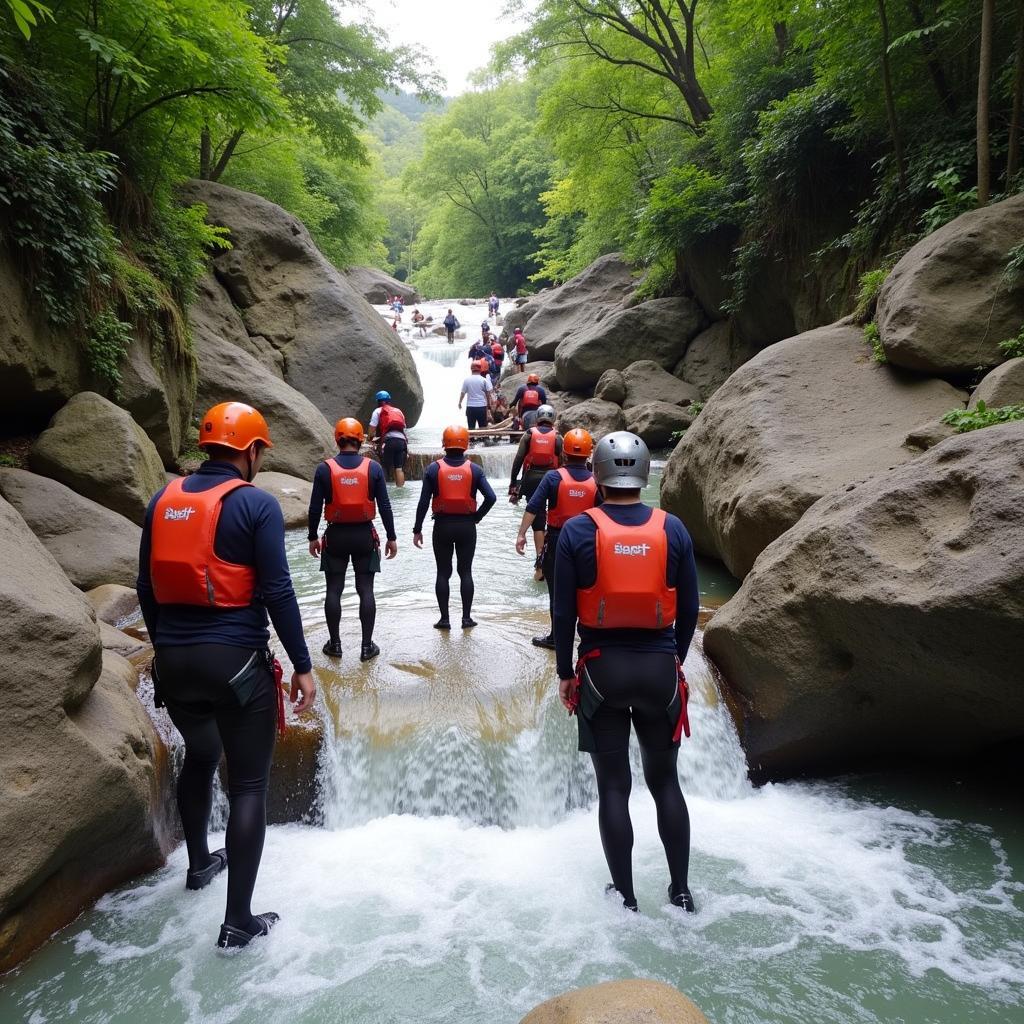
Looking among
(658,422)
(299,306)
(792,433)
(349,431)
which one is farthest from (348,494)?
(299,306)

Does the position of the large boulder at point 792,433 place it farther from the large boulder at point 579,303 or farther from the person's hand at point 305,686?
the large boulder at point 579,303

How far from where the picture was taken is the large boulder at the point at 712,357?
19328 millimetres

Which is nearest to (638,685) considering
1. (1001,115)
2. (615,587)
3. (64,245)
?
(615,587)

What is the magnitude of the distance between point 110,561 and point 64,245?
3684 mm

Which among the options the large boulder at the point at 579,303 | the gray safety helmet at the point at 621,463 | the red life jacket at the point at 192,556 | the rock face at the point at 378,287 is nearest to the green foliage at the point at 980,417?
the gray safety helmet at the point at 621,463

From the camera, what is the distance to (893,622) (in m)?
4.27

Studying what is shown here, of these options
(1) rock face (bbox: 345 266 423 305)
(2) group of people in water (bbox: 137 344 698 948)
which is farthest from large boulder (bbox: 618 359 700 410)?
(1) rock face (bbox: 345 266 423 305)

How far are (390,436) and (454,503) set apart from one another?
8310 mm

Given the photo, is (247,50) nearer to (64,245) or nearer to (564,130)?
(64,245)

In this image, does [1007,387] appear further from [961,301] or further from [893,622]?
[893,622]

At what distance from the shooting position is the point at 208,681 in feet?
10.2

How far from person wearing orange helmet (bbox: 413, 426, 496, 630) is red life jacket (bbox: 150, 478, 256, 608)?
10.1ft

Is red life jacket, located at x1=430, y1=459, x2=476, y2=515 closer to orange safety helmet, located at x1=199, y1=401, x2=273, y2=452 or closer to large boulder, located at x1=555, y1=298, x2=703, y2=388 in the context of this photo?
orange safety helmet, located at x1=199, y1=401, x2=273, y2=452

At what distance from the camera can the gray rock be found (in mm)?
17688
